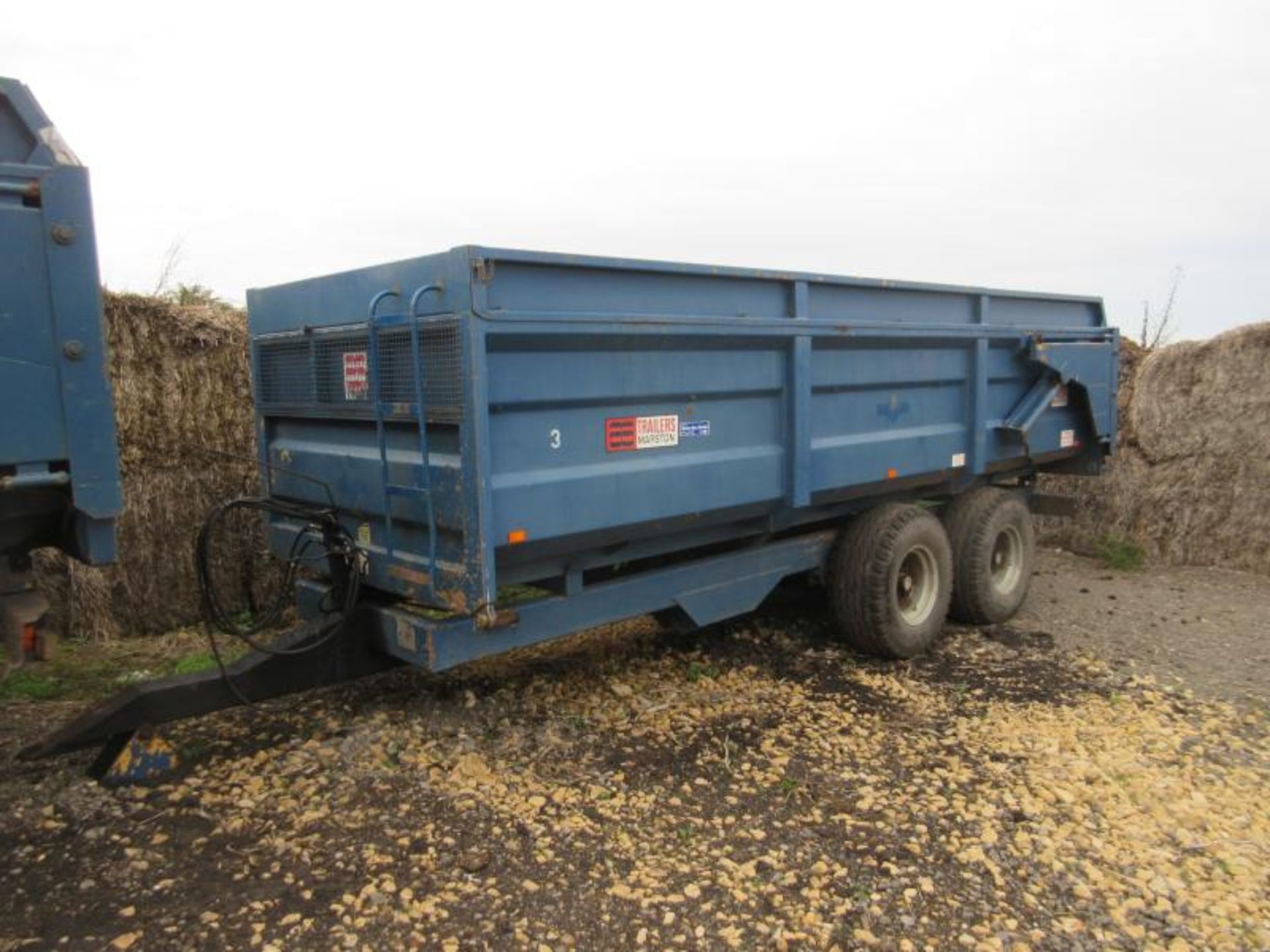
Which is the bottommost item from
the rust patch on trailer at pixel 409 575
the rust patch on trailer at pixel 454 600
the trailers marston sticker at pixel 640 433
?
the rust patch on trailer at pixel 454 600

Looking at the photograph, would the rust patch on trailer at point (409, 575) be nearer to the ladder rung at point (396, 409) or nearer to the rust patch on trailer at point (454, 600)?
the rust patch on trailer at point (454, 600)

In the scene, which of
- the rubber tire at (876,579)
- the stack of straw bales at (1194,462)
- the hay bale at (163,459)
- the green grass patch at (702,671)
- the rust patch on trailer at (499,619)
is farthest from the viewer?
the stack of straw bales at (1194,462)

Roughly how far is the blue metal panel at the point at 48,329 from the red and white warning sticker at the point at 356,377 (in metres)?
1.22

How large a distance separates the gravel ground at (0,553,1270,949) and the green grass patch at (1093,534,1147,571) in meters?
3.12

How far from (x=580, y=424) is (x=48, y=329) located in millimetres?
1877

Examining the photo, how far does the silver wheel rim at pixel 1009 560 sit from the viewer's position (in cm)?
648

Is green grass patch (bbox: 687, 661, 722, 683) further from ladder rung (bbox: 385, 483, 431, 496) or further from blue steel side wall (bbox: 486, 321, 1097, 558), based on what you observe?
ladder rung (bbox: 385, 483, 431, 496)

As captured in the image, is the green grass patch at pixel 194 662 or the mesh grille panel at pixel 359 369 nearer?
A: the mesh grille panel at pixel 359 369

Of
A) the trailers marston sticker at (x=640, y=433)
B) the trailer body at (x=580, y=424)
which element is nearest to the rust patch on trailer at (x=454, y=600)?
the trailer body at (x=580, y=424)

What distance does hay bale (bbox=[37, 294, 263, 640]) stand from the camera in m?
5.98

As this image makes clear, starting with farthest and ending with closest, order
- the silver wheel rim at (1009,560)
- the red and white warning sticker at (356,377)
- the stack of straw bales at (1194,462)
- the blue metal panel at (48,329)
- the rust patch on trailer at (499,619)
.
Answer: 1. the stack of straw bales at (1194,462)
2. the silver wheel rim at (1009,560)
3. the red and white warning sticker at (356,377)
4. the rust patch on trailer at (499,619)
5. the blue metal panel at (48,329)

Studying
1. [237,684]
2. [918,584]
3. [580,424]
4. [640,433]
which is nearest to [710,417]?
[640,433]

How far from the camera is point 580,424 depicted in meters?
3.89

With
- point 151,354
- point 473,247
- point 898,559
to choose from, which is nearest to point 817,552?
point 898,559
